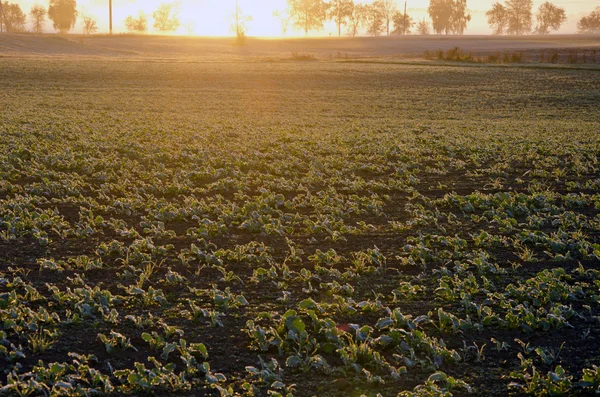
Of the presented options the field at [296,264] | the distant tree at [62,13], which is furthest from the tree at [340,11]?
the field at [296,264]

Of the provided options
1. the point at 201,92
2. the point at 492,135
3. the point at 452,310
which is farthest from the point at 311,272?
the point at 201,92

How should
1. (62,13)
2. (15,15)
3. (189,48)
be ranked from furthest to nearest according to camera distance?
(15,15)
(62,13)
(189,48)

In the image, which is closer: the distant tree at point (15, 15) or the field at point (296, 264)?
the field at point (296, 264)

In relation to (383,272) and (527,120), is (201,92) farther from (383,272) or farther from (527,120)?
(383,272)

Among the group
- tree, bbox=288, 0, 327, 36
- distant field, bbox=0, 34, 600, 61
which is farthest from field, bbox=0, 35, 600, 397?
tree, bbox=288, 0, 327, 36

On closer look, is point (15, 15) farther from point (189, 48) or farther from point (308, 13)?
point (189, 48)

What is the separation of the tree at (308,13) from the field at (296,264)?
6455 inches

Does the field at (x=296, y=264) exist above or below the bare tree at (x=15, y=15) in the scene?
below

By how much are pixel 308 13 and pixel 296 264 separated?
17843 centimetres

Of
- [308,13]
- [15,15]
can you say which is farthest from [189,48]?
[15,15]

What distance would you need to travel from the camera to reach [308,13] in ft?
588

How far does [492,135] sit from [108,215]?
1625 centimetres

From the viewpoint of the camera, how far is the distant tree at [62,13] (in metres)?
170

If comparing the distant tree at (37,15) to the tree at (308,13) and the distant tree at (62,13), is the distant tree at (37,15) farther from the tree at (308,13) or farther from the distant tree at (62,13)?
the tree at (308,13)
